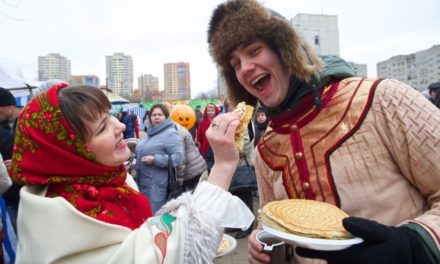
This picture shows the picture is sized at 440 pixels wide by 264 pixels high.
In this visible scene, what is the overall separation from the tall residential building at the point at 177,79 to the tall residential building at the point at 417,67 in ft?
138

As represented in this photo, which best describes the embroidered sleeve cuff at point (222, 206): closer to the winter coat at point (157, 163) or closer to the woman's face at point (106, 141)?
the woman's face at point (106, 141)

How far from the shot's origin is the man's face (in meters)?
3.53

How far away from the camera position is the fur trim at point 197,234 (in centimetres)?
132

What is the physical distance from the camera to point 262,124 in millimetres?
5699

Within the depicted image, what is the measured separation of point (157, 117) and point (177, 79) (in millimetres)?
74750

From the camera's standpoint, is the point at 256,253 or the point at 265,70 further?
the point at 265,70

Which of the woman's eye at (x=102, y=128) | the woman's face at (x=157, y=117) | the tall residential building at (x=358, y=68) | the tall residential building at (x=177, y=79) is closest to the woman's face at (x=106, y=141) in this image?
the woman's eye at (x=102, y=128)

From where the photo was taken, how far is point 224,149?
1521 millimetres

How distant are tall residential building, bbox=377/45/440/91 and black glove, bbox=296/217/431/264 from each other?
59.7m

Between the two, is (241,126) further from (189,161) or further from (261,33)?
(189,161)

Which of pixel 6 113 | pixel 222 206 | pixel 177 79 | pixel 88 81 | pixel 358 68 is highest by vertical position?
pixel 177 79

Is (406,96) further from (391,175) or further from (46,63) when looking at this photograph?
(46,63)

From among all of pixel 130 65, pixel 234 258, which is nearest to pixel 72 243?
pixel 234 258

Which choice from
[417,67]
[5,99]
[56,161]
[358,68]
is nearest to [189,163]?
[5,99]
